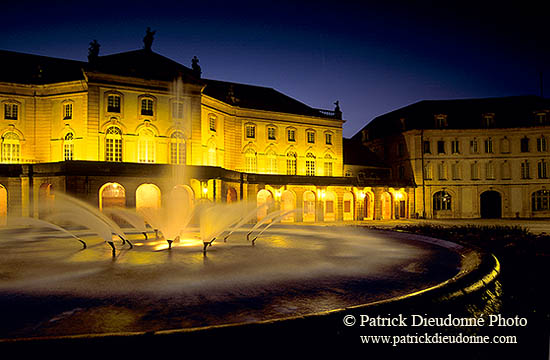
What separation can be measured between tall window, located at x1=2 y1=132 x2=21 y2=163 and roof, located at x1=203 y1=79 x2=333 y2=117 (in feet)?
64.1

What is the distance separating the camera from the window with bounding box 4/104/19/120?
31.7 meters

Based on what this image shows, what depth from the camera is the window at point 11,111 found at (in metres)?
31.7

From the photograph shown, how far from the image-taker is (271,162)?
42.2 metres

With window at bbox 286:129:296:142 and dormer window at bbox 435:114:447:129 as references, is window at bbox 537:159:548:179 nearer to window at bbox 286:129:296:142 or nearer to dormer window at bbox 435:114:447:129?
dormer window at bbox 435:114:447:129

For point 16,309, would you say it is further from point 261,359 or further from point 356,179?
point 356,179

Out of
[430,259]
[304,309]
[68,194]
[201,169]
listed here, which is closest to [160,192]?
[201,169]

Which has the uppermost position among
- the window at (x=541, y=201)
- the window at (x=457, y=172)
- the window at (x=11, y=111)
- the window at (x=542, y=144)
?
the window at (x=11, y=111)

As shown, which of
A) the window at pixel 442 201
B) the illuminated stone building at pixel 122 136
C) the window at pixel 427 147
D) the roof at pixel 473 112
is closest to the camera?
the illuminated stone building at pixel 122 136

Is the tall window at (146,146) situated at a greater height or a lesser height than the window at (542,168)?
greater

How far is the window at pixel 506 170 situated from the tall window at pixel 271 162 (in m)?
30.8

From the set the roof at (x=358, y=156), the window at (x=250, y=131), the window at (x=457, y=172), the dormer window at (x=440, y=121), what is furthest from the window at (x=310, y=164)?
the window at (x=457, y=172)

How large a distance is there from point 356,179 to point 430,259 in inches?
1283

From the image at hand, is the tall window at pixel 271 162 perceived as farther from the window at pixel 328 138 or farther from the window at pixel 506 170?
the window at pixel 506 170

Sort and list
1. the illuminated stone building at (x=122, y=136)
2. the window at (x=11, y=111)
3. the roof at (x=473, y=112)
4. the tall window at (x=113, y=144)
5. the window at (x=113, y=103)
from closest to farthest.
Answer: the illuminated stone building at (x=122, y=136)
the tall window at (x=113, y=144)
the window at (x=113, y=103)
the window at (x=11, y=111)
the roof at (x=473, y=112)
